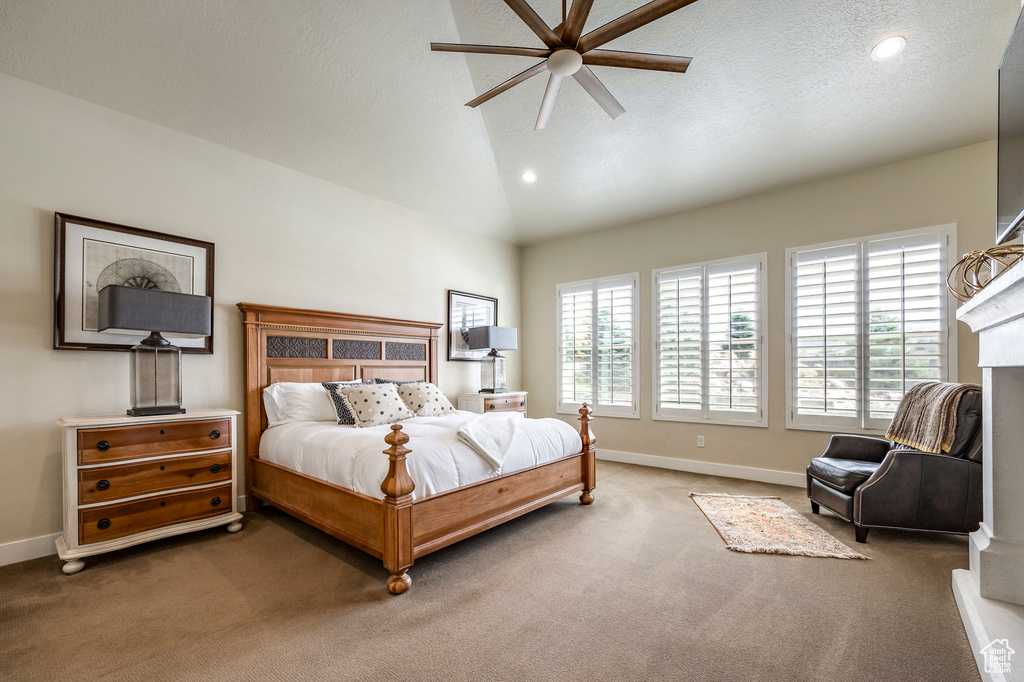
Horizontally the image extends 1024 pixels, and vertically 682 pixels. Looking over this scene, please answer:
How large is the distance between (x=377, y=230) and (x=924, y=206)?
4981mm

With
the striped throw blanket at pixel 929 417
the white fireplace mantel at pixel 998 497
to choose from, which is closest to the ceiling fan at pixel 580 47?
the white fireplace mantel at pixel 998 497

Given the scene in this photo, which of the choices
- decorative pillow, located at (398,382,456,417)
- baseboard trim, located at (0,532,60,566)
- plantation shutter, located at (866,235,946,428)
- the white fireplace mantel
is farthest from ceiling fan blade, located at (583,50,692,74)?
baseboard trim, located at (0,532,60,566)

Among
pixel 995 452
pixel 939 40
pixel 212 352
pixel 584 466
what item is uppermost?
pixel 939 40

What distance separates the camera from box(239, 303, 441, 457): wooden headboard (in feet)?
12.0

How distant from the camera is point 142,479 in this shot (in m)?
2.78

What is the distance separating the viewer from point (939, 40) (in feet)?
9.63

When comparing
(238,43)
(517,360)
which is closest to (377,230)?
(238,43)

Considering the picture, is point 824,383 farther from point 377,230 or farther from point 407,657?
point 377,230

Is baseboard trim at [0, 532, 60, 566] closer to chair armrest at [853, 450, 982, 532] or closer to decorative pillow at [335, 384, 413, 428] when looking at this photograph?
decorative pillow at [335, 384, 413, 428]

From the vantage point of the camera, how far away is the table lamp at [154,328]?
2682 millimetres

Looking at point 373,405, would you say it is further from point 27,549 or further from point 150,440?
point 27,549

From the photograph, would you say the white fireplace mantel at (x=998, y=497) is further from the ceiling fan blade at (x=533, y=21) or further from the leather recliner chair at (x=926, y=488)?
the ceiling fan blade at (x=533, y=21)

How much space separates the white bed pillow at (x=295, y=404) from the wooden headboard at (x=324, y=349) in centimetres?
9

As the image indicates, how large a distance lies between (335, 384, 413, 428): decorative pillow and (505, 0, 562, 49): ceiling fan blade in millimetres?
2697
